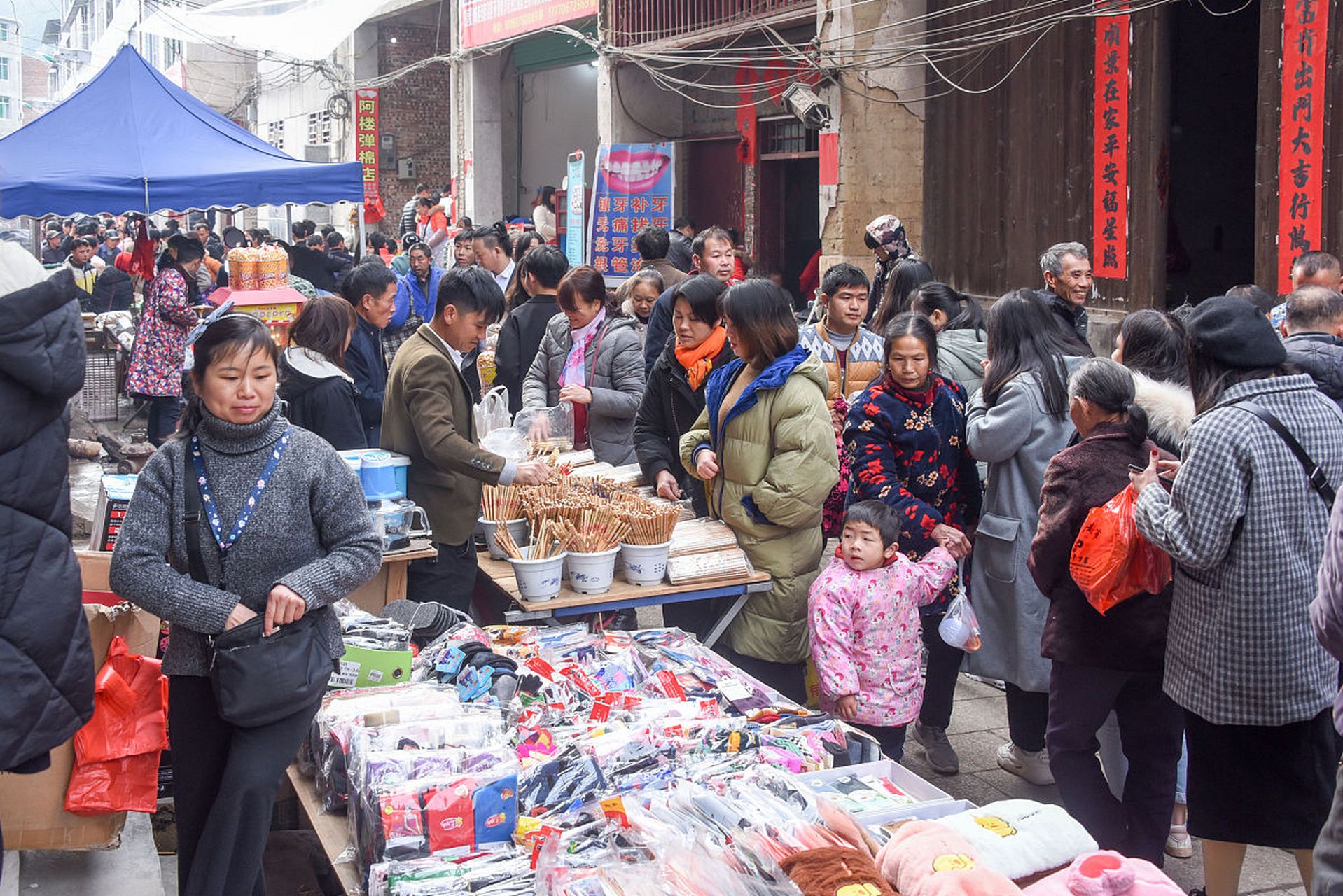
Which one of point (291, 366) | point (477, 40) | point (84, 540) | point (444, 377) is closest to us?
point (444, 377)

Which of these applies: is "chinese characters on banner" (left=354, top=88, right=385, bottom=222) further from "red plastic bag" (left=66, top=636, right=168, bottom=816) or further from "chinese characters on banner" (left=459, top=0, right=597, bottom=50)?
"red plastic bag" (left=66, top=636, right=168, bottom=816)

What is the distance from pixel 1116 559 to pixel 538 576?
1.95 metres

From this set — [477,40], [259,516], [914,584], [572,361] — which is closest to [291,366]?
[572,361]

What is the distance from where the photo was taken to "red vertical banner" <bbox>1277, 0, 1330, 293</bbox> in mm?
7469

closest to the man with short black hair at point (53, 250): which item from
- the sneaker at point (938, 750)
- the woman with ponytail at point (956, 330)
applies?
the woman with ponytail at point (956, 330)

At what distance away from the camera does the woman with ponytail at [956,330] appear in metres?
5.31

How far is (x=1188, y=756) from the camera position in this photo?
3.40m

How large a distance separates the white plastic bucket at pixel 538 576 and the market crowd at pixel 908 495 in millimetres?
348

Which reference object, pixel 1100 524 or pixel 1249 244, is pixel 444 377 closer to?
pixel 1100 524

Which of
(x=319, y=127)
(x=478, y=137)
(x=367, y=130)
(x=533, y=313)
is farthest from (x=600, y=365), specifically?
(x=319, y=127)

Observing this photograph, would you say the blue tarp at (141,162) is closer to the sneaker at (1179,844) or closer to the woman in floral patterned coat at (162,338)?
the woman in floral patterned coat at (162,338)

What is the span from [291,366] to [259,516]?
2.33 metres

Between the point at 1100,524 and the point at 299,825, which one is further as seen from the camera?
the point at 299,825

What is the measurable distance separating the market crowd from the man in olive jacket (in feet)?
0.04
